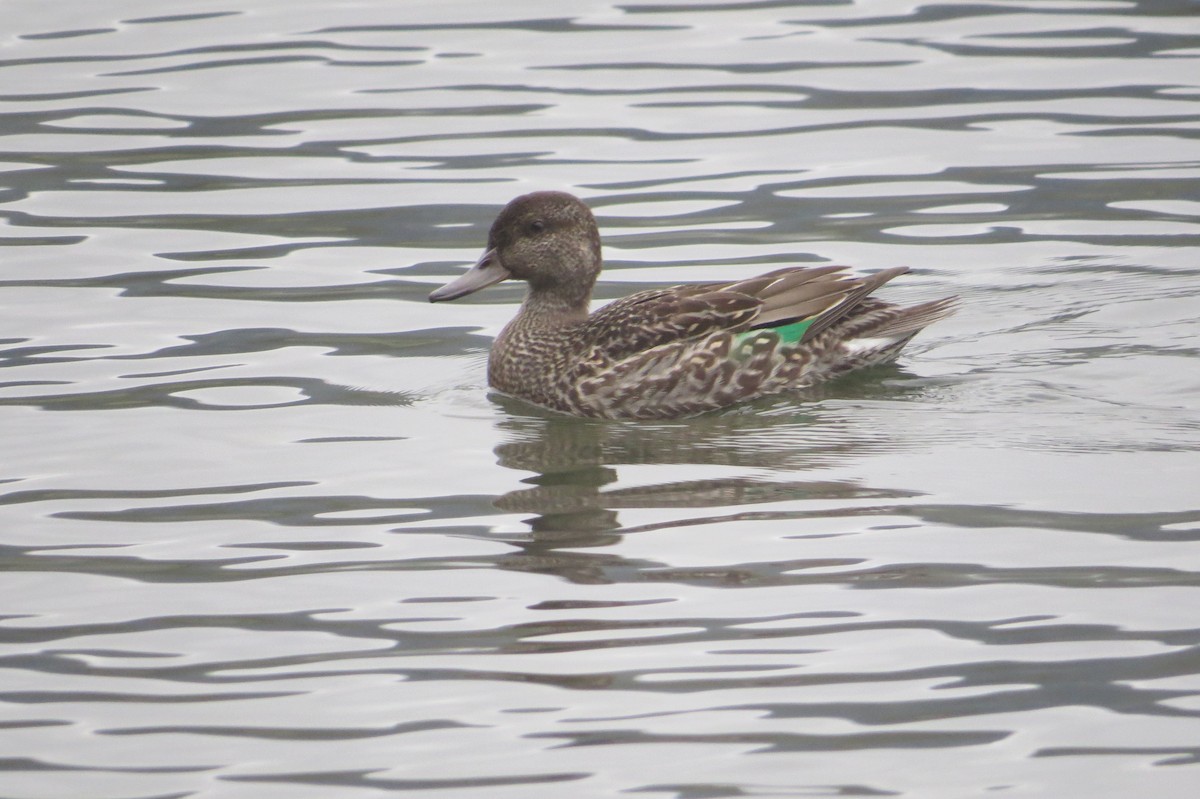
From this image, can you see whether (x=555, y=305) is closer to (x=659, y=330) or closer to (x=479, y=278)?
(x=479, y=278)

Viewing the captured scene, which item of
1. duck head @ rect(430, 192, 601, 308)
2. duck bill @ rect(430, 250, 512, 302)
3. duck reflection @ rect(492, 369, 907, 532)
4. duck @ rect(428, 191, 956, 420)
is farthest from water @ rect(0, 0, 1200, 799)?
duck head @ rect(430, 192, 601, 308)

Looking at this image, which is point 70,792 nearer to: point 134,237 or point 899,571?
point 899,571

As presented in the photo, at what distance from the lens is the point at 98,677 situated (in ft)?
20.9

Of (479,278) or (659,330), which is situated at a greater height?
(479,278)

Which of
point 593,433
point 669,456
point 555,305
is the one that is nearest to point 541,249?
point 555,305

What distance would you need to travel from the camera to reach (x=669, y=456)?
28.7 ft

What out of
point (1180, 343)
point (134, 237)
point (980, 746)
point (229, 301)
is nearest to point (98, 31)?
point (134, 237)

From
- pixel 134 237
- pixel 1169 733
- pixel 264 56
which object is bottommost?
pixel 1169 733

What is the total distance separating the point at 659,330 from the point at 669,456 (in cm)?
112

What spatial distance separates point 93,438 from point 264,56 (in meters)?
8.38

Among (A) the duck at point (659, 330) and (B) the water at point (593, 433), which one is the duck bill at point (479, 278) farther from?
(B) the water at point (593, 433)

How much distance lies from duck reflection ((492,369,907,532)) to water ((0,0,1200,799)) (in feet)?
0.10

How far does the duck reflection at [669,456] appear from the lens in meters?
7.94

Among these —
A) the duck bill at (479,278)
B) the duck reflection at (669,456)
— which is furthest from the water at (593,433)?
the duck bill at (479,278)
